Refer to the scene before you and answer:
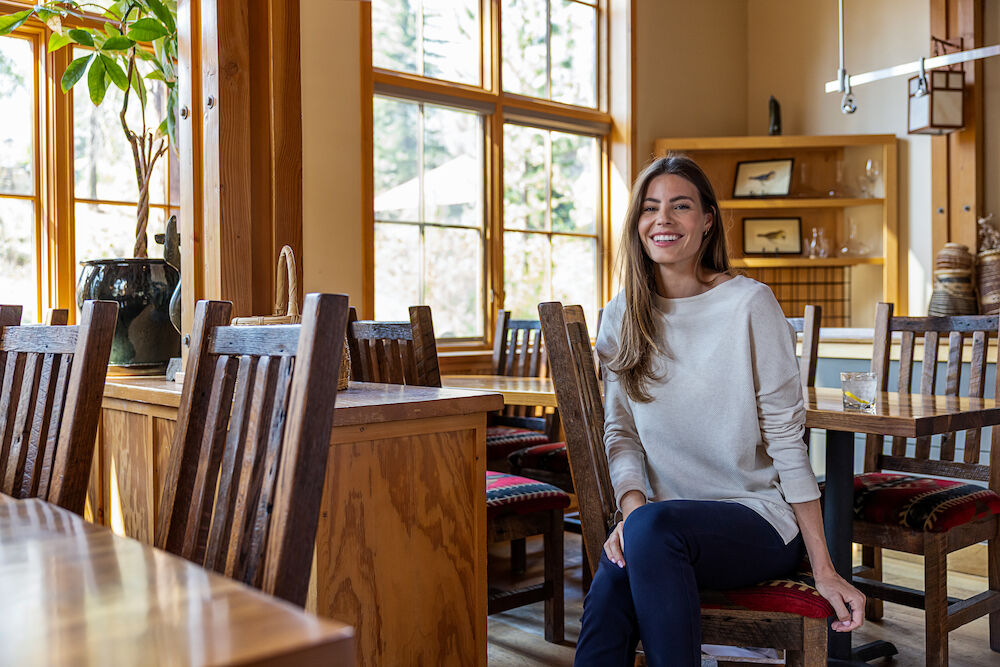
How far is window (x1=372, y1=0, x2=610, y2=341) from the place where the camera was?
13.9ft

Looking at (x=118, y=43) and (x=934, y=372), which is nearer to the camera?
(x=118, y=43)

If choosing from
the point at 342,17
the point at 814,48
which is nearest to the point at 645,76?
the point at 814,48

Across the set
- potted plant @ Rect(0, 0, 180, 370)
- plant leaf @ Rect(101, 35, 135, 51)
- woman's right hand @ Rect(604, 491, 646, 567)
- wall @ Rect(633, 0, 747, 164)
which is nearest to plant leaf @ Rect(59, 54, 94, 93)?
potted plant @ Rect(0, 0, 180, 370)

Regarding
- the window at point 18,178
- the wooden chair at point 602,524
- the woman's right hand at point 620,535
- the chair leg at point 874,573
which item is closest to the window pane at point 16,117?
the window at point 18,178

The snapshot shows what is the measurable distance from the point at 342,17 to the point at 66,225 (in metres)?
1.42

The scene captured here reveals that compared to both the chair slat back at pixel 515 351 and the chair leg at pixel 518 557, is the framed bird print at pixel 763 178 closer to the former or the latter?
the chair slat back at pixel 515 351

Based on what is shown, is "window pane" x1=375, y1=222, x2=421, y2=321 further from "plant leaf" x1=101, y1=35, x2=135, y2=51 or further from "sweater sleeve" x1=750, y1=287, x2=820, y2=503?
"sweater sleeve" x1=750, y1=287, x2=820, y2=503

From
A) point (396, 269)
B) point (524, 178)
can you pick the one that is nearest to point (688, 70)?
point (524, 178)

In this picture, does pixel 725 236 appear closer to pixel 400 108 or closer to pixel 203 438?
pixel 203 438

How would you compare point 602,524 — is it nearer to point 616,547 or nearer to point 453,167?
point 616,547

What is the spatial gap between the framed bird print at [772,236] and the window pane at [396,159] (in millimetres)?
2158

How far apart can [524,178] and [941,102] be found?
215 centimetres

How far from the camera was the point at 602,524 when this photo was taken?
6.01 ft

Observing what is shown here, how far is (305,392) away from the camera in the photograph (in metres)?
0.97
